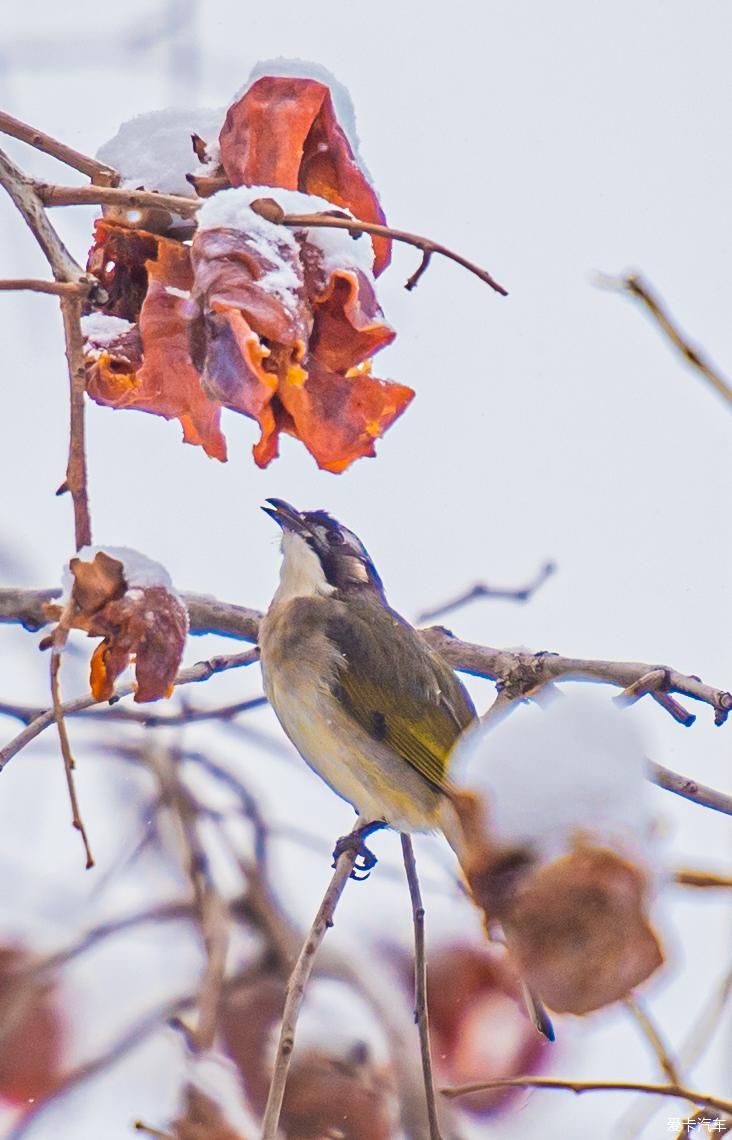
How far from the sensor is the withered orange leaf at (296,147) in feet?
5.20

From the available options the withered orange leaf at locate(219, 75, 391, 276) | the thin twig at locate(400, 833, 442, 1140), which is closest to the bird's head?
the thin twig at locate(400, 833, 442, 1140)

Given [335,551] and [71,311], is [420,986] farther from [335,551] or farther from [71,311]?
[335,551]

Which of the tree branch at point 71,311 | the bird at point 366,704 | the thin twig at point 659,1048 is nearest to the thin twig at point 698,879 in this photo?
the thin twig at point 659,1048

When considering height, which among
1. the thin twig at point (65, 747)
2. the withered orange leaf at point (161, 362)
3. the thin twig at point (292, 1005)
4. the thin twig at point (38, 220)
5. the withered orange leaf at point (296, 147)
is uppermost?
the withered orange leaf at point (296, 147)

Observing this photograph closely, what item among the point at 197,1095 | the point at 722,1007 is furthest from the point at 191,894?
the point at 722,1007

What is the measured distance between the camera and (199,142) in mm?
1663

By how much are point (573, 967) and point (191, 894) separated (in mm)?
1692

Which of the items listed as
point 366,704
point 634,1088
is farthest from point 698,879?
point 366,704

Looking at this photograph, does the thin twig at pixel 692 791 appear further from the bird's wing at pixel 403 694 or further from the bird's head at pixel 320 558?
the bird's head at pixel 320 558

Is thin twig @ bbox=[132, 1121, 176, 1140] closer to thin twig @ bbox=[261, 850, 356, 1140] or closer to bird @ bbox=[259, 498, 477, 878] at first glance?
thin twig @ bbox=[261, 850, 356, 1140]

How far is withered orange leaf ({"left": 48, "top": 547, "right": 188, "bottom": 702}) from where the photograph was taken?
1.50 metres

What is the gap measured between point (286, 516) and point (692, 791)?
5.46ft

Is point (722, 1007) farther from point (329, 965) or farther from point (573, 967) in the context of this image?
point (329, 965)

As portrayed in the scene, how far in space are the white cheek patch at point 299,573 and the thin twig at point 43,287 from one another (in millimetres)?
2294
